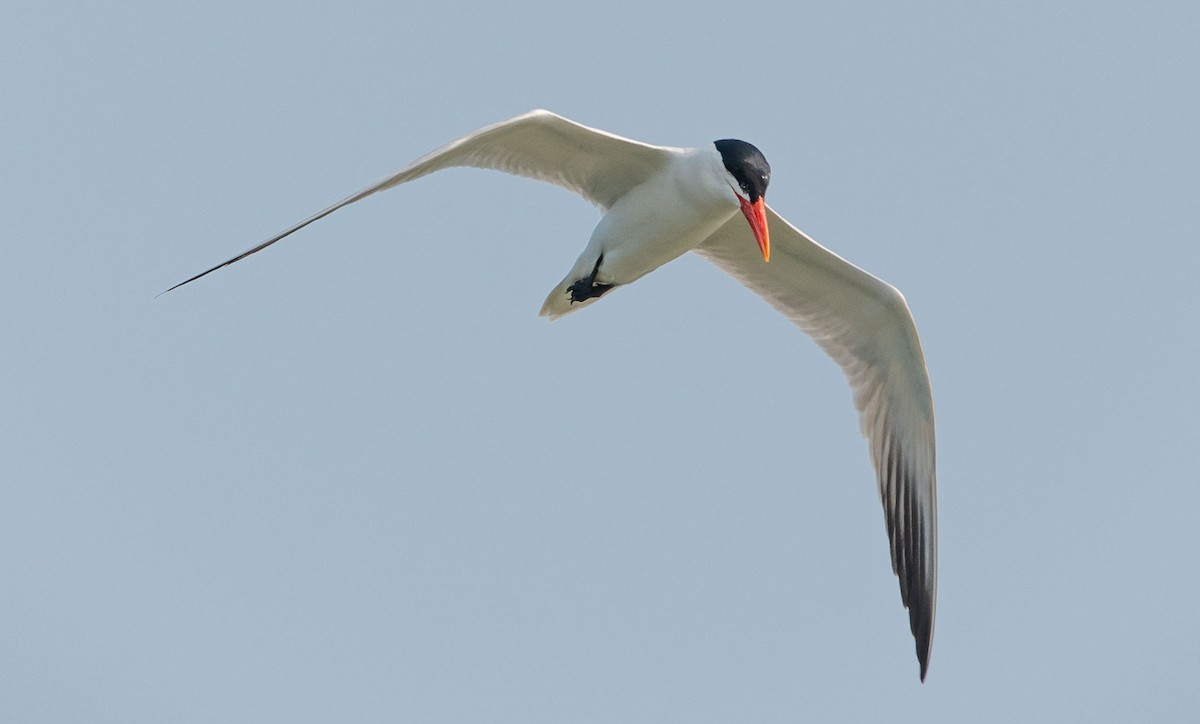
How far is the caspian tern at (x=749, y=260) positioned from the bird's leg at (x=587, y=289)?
0.01 meters

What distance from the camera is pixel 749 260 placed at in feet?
38.4

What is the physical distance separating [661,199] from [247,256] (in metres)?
3.28

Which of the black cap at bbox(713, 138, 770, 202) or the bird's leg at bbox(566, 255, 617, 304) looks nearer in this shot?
the black cap at bbox(713, 138, 770, 202)

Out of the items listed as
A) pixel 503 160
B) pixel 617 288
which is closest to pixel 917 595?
pixel 617 288

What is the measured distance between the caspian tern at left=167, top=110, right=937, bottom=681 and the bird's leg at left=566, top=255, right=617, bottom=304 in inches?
0.4

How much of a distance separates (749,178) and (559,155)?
145 cm

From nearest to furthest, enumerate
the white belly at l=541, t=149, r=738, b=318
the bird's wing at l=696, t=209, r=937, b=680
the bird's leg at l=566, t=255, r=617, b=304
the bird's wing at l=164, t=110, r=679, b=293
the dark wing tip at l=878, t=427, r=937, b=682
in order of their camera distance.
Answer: the bird's wing at l=164, t=110, r=679, b=293 < the white belly at l=541, t=149, r=738, b=318 < the bird's leg at l=566, t=255, r=617, b=304 < the bird's wing at l=696, t=209, r=937, b=680 < the dark wing tip at l=878, t=427, r=937, b=682

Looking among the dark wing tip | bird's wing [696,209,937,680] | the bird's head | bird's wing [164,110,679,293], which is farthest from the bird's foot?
the dark wing tip

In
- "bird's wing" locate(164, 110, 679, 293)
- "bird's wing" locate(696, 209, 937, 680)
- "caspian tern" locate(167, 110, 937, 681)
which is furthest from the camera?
"bird's wing" locate(696, 209, 937, 680)

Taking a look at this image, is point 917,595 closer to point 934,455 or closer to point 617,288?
point 934,455

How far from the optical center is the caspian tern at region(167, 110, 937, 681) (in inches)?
385

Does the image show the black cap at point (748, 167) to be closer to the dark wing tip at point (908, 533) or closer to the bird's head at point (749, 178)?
the bird's head at point (749, 178)

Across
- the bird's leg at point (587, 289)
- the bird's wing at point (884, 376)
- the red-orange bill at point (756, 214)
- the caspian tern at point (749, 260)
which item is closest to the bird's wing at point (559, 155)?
the caspian tern at point (749, 260)

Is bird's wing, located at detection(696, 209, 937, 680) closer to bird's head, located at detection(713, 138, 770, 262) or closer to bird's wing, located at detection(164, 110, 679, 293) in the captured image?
bird's wing, located at detection(164, 110, 679, 293)
